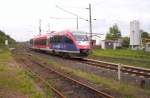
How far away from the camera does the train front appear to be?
33656 mm

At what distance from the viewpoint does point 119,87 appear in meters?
15.1

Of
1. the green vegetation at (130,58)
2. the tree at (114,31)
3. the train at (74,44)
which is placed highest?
the tree at (114,31)

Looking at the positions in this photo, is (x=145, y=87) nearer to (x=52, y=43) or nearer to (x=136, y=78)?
(x=136, y=78)

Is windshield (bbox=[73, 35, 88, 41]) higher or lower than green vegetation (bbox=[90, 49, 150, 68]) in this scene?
higher

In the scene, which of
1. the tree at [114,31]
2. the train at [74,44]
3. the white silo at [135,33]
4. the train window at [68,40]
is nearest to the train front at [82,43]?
the train at [74,44]

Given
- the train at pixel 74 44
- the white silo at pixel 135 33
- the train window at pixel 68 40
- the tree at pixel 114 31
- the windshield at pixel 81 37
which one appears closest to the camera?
the train at pixel 74 44

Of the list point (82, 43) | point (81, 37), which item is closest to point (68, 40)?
point (81, 37)

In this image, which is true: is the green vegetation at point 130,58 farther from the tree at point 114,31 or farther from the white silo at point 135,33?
the tree at point 114,31

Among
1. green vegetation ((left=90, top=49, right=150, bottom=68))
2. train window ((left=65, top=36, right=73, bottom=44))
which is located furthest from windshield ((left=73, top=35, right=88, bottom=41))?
green vegetation ((left=90, top=49, right=150, bottom=68))

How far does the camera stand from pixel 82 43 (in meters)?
34.2

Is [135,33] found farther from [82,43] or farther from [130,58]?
[82,43]

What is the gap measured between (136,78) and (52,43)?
2607 cm

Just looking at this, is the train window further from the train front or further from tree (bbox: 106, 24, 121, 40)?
tree (bbox: 106, 24, 121, 40)

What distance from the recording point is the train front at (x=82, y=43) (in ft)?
110
